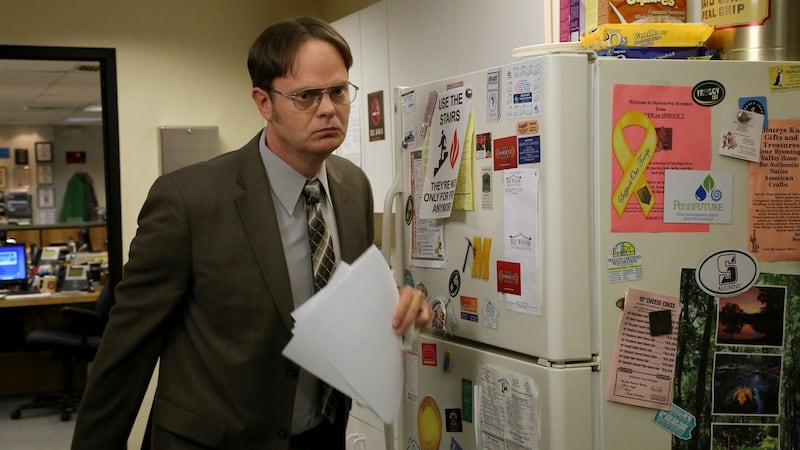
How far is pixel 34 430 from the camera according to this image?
6.24m

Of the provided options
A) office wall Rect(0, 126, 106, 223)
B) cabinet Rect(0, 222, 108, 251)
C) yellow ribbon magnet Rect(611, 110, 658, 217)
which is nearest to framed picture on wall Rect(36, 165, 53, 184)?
office wall Rect(0, 126, 106, 223)

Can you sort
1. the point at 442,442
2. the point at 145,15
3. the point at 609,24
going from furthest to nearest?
the point at 145,15, the point at 442,442, the point at 609,24

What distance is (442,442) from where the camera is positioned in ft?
7.02

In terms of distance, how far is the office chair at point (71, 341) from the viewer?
6.49 meters

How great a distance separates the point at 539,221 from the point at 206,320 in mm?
712

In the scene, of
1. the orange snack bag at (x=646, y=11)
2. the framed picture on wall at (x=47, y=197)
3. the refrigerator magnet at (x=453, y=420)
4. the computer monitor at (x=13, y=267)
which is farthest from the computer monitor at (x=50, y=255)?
the orange snack bag at (x=646, y=11)

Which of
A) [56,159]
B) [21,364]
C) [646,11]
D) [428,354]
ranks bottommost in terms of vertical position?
[21,364]

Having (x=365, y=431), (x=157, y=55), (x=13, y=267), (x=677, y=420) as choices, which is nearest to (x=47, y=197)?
(x=13, y=267)

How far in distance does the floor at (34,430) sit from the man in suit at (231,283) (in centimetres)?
435

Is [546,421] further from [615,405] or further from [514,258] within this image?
[514,258]

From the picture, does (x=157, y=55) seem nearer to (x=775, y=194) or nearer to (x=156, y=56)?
(x=156, y=56)

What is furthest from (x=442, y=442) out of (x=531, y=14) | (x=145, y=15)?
(x=145, y=15)

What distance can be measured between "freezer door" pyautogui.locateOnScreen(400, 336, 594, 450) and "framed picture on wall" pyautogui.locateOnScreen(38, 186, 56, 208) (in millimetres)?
10162

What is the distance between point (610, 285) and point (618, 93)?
38 cm
